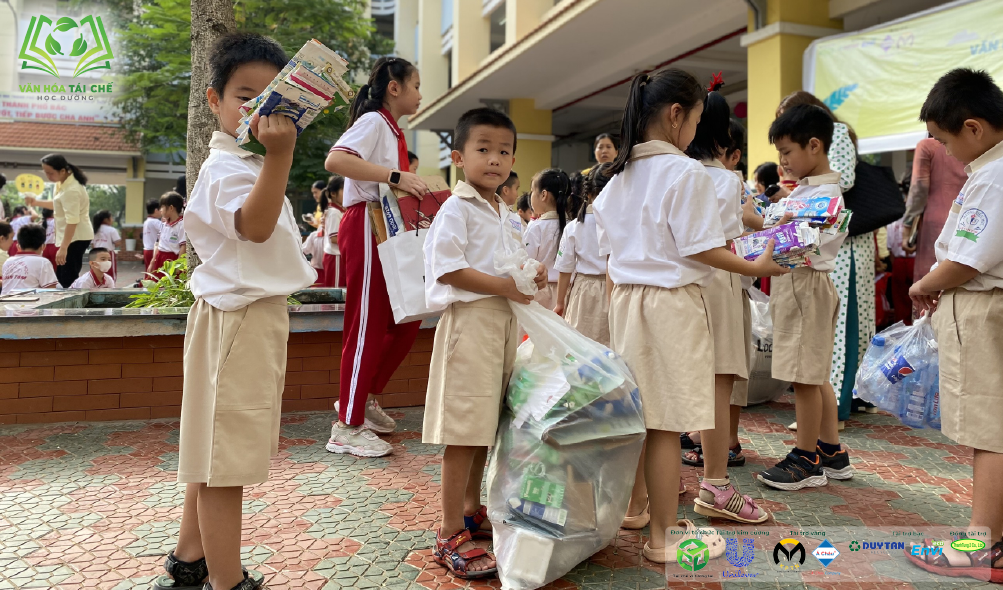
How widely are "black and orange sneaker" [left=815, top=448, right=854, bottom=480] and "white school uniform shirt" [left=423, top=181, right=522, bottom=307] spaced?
70.4 inches

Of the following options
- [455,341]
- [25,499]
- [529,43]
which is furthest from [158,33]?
[455,341]

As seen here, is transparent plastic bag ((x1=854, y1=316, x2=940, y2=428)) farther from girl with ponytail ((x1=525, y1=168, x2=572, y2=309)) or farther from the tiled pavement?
girl with ponytail ((x1=525, y1=168, x2=572, y2=309))

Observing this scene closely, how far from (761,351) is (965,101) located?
2.35 m

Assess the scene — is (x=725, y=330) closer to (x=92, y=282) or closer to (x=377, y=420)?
(x=377, y=420)

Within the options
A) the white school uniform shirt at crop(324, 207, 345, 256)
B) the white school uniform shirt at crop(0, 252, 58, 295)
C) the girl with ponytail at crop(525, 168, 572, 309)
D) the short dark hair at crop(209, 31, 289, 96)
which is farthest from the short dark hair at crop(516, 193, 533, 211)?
the short dark hair at crop(209, 31, 289, 96)

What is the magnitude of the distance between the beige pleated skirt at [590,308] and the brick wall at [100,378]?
163 centimetres

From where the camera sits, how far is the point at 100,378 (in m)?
4.02

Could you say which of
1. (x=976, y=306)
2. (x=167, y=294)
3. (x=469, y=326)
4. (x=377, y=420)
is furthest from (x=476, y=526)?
(x=167, y=294)

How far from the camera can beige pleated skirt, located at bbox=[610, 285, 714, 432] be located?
2225 mm

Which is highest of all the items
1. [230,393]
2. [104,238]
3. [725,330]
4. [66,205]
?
[66,205]

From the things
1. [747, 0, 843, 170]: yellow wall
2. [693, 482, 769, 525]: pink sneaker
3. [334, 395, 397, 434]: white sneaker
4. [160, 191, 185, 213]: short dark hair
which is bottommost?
[693, 482, 769, 525]: pink sneaker

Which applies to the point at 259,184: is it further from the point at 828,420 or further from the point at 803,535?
the point at 828,420

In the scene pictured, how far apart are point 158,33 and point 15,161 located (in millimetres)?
13346

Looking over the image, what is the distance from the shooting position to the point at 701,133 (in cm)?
285
